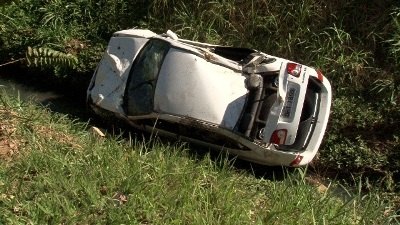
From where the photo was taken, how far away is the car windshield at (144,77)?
316 inches

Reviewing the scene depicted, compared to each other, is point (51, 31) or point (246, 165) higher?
point (51, 31)

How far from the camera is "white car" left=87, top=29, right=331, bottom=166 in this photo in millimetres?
7629

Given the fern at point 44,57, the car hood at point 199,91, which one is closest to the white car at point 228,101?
the car hood at point 199,91

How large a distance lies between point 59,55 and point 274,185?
320 cm

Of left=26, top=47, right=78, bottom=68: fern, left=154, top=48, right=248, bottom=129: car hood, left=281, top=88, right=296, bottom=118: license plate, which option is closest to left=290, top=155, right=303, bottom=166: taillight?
left=281, top=88, right=296, bottom=118: license plate

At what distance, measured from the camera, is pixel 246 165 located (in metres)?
8.38

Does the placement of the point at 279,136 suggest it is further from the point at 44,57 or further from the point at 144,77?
the point at 44,57

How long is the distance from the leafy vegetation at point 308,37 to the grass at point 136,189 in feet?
4.66

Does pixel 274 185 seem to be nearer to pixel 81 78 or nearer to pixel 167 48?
pixel 167 48

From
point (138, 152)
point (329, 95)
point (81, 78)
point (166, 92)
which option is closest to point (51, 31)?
point (81, 78)

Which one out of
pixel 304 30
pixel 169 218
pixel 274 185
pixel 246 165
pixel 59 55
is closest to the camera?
pixel 169 218

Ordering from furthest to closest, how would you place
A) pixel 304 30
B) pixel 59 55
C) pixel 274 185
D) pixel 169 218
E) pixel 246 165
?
pixel 304 30 < pixel 246 165 < pixel 59 55 < pixel 274 185 < pixel 169 218

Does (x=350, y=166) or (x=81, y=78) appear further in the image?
(x=81, y=78)

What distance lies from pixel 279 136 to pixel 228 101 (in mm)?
793
